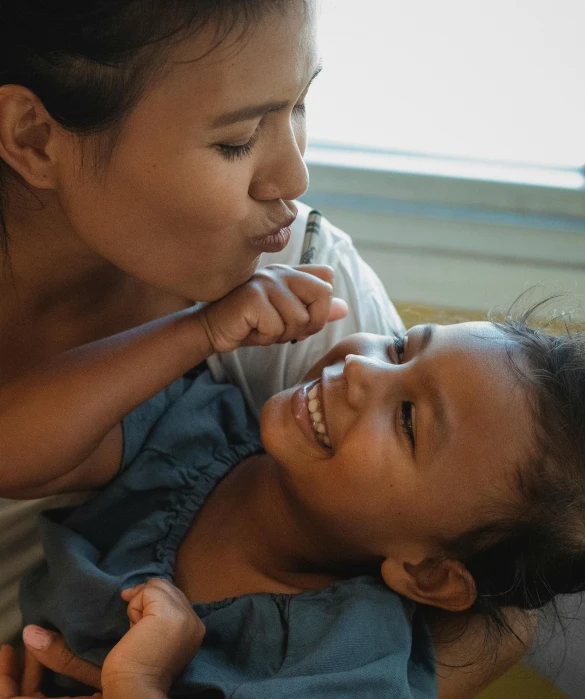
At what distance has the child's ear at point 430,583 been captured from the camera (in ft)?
3.58

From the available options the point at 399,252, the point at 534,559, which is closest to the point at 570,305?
the point at 399,252

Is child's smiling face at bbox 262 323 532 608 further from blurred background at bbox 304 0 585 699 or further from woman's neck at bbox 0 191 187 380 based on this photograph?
blurred background at bbox 304 0 585 699

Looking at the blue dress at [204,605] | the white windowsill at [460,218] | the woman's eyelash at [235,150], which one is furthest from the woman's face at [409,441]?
the white windowsill at [460,218]

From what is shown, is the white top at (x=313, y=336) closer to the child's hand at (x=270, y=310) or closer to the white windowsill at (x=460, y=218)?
the child's hand at (x=270, y=310)

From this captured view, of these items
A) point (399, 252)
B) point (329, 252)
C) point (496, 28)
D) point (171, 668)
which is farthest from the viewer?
point (399, 252)

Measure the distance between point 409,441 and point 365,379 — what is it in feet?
0.31

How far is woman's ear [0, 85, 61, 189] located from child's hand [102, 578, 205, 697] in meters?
0.49

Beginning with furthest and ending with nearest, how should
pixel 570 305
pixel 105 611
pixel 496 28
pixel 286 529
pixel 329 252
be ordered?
pixel 496 28 < pixel 570 305 < pixel 329 252 < pixel 286 529 < pixel 105 611

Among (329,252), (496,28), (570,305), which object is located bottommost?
(570,305)

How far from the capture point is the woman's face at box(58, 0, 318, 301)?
0.84 metres

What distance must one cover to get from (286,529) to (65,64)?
0.67 metres

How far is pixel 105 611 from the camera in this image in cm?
108

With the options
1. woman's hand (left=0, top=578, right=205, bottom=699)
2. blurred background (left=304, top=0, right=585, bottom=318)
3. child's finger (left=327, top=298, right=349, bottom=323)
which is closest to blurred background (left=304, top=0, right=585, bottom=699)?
blurred background (left=304, top=0, right=585, bottom=318)

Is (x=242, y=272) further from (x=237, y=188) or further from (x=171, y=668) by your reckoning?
(x=171, y=668)
